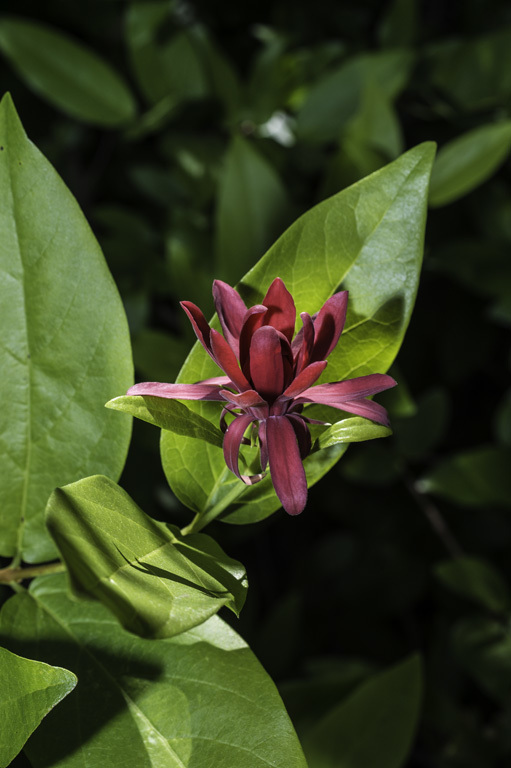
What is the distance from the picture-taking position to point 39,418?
1.53 feet

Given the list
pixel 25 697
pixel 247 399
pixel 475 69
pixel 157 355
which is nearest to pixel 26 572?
pixel 25 697

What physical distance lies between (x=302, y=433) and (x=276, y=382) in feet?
0.10

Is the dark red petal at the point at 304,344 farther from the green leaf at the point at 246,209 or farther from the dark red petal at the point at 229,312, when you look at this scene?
the green leaf at the point at 246,209

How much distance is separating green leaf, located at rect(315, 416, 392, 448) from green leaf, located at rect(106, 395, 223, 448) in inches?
2.5

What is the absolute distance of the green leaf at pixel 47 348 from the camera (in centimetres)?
44

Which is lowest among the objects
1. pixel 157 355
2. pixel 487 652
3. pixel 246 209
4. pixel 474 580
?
pixel 487 652

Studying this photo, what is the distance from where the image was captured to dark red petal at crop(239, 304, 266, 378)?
14.4 inches

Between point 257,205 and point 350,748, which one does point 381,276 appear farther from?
point 350,748

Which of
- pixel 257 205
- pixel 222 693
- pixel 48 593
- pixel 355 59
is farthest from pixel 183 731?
pixel 355 59

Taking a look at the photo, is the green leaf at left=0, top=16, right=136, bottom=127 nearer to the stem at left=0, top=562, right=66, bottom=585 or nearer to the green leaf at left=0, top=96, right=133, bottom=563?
the green leaf at left=0, top=96, right=133, bottom=563

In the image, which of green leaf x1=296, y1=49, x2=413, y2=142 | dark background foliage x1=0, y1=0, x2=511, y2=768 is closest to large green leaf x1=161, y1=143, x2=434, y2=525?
dark background foliage x1=0, y1=0, x2=511, y2=768

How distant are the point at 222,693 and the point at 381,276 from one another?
0.87 feet

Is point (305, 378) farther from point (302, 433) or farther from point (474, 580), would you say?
point (474, 580)

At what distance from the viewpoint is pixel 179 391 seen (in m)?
0.38
